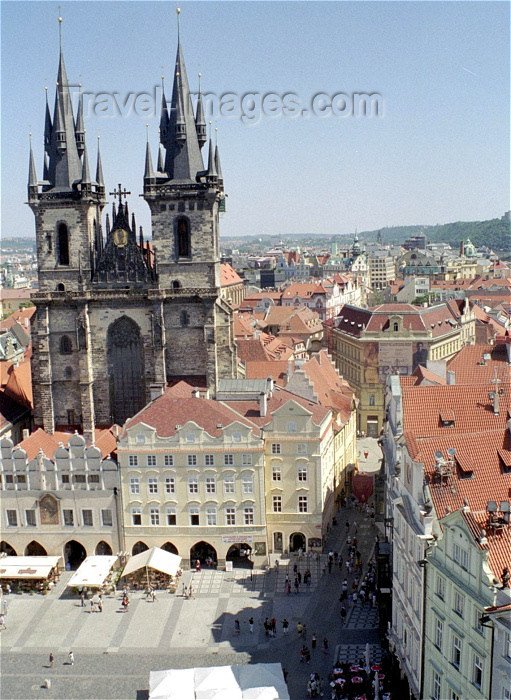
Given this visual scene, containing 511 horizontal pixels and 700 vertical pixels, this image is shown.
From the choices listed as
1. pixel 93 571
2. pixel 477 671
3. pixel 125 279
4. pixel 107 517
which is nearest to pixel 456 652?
pixel 477 671

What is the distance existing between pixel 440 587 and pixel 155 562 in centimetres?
2673

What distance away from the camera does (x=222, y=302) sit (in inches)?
2940

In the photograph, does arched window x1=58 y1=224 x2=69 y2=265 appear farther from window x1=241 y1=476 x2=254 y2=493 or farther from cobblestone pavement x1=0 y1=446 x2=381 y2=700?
cobblestone pavement x1=0 y1=446 x2=381 y2=700

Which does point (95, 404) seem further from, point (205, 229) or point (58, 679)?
point (58, 679)

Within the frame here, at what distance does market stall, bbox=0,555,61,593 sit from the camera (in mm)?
58375

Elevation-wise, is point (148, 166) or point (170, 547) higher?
point (148, 166)

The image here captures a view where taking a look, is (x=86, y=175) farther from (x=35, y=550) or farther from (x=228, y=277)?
(x=228, y=277)

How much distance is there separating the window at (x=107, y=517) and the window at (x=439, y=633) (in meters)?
31.1

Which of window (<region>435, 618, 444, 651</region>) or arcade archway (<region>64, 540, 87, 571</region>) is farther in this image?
arcade archway (<region>64, 540, 87, 571</region>)

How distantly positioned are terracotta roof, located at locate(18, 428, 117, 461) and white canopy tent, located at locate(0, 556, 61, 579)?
7.69m

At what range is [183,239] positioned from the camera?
74562 millimetres

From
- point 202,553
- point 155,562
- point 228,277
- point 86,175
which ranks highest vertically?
point 86,175

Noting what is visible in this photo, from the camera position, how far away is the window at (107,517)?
203 feet

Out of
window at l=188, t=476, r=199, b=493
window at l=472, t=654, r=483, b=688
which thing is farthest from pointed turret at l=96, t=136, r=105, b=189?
window at l=472, t=654, r=483, b=688
